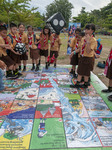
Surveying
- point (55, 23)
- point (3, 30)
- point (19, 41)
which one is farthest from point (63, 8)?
point (3, 30)

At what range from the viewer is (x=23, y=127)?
6.72ft

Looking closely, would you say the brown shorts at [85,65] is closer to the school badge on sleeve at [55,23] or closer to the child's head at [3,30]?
the school badge on sleeve at [55,23]

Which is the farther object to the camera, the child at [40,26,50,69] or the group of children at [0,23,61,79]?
the child at [40,26,50,69]

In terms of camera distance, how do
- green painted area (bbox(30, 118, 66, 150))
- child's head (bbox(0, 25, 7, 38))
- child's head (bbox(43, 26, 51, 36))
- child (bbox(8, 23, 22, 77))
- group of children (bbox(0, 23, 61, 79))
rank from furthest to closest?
child's head (bbox(43, 26, 51, 36)) < child (bbox(8, 23, 22, 77)) < group of children (bbox(0, 23, 61, 79)) < child's head (bbox(0, 25, 7, 38)) < green painted area (bbox(30, 118, 66, 150))

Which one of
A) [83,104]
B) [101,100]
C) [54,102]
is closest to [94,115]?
[83,104]

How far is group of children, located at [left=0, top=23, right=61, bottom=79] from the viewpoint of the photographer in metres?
3.38

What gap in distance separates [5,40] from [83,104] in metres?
2.44

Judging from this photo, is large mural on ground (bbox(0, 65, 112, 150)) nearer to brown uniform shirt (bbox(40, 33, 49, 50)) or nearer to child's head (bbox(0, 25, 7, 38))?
child's head (bbox(0, 25, 7, 38))

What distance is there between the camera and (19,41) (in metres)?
3.92

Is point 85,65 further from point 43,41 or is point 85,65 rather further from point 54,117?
point 43,41

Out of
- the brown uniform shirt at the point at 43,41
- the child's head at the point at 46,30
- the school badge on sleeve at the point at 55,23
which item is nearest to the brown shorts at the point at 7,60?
the brown uniform shirt at the point at 43,41

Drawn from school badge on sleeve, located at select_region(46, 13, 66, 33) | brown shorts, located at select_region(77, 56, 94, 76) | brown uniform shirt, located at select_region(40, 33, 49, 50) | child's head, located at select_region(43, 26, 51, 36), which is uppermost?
school badge on sleeve, located at select_region(46, 13, 66, 33)

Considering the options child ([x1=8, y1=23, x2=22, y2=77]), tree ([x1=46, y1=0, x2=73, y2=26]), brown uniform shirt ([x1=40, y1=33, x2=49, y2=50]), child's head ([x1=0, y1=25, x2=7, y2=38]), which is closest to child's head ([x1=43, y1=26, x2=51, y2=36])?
brown uniform shirt ([x1=40, y1=33, x2=49, y2=50])

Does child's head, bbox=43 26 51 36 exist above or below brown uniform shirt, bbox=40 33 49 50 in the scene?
above
